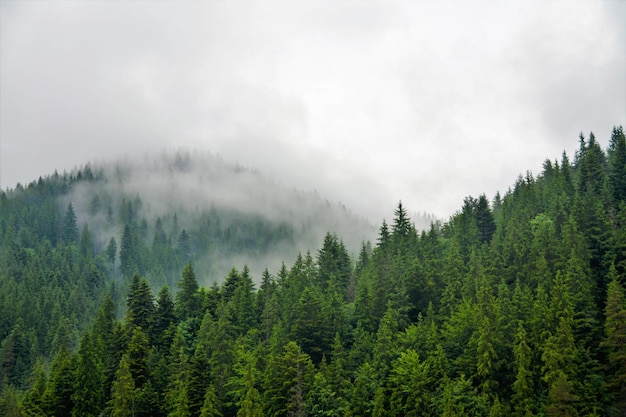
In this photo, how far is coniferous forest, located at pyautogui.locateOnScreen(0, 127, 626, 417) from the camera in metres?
63.2

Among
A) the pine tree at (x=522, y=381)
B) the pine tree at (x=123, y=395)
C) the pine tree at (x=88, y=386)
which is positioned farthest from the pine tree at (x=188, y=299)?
the pine tree at (x=522, y=381)

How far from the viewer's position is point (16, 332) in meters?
116

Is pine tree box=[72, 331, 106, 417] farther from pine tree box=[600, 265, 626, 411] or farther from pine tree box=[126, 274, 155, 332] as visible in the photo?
pine tree box=[600, 265, 626, 411]

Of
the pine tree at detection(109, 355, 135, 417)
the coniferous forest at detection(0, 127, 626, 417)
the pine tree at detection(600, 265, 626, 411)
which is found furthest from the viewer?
the pine tree at detection(109, 355, 135, 417)

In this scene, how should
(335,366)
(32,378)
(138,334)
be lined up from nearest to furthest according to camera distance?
(335,366) < (138,334) < (32,378)

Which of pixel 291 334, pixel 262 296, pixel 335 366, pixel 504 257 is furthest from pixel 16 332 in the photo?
pixel 504 257

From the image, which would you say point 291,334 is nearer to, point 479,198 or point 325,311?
point 325,311

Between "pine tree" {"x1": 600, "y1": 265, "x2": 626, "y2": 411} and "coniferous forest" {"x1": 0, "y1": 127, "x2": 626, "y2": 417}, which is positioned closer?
"pine tree" {"x1": 600, "y1": 265, "x2": 626, "y2": 411}

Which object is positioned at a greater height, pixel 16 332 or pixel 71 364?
pixel 16 332

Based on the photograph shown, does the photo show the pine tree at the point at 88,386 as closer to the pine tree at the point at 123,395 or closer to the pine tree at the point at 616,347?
the pine tree at the point at 123,395

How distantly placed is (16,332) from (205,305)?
44.9 m

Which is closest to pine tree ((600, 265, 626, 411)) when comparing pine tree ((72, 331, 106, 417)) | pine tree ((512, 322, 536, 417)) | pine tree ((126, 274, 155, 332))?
pine tree ((512, 322, 536, 417))

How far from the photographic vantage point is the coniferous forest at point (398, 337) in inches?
2486

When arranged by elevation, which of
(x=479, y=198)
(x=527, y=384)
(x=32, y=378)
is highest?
(x=479, y=198)
